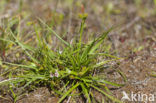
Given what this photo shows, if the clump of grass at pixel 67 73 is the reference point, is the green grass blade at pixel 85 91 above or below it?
below

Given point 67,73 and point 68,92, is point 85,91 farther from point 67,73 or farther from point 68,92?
point 67,73

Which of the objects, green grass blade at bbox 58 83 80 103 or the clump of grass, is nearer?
green grass blade at bbox 58 83 80 103

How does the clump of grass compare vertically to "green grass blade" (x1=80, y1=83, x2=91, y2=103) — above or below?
above

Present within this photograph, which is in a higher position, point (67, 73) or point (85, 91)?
point (67, 73)

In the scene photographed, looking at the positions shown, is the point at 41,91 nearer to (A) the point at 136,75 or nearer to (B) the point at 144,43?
(A) the point at 136,75

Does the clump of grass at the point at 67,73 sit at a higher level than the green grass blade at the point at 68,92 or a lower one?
higher

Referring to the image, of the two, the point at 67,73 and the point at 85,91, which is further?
the point at 67,73

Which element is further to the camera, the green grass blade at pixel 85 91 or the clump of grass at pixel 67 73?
the clump of grass at pixel 67 73

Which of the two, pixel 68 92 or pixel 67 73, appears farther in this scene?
pixel 67 73

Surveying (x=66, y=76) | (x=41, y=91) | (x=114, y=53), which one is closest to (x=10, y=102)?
(x=41, y=91)

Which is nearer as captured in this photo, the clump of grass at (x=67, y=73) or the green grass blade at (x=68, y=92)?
the green grass blade at (x=68, y=92)

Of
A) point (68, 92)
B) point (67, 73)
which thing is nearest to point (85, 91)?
point (68, 92)
